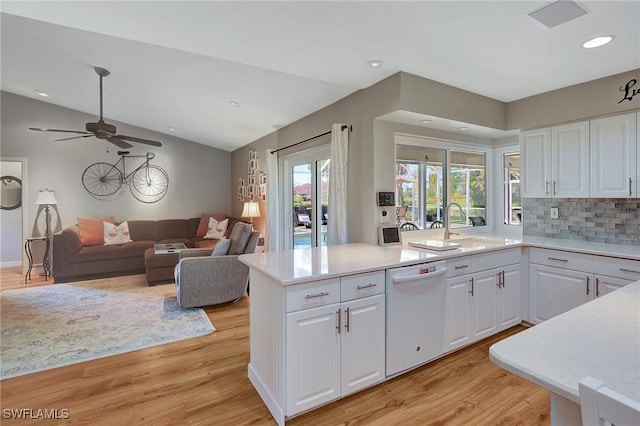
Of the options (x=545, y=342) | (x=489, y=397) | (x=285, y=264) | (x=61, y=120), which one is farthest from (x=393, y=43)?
(x=61, y=120)

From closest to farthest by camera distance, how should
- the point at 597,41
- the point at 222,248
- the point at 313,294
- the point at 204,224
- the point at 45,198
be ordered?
the point at 313,294, the point at 597,41, the point at 222,248, the point at 45,198, the point at 204,224

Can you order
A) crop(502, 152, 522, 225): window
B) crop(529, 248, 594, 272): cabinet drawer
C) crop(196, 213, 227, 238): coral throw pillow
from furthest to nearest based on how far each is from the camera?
crop(196, 213, 227, 238): coral throw pillow, crop(502, 152, 522, 225): window, crop(529, 248, 594, 272): cabinet drawer

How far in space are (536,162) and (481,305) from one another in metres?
1.72

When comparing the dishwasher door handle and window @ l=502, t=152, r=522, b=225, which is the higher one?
window @ l=502, t=152, r=522, b=225

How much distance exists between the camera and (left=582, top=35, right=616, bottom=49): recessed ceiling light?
2.19 meters

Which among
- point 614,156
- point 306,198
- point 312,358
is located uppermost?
point 614,156

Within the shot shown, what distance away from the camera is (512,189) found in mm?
3975

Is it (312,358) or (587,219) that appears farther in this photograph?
(587,219)

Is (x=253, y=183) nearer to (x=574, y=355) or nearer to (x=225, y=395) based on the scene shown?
(x=225, y=395)

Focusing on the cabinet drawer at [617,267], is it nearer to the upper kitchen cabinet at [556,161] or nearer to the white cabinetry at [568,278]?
the white cabinetry at [568,278]

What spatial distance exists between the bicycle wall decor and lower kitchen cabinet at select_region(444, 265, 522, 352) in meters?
6.27

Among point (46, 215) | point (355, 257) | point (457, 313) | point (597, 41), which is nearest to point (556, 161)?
point (597, 41)

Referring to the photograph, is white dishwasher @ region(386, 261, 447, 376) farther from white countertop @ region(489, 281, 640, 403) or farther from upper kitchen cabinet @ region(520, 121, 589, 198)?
upper kitchen cabinet @ region(520, 121, 589, 198)

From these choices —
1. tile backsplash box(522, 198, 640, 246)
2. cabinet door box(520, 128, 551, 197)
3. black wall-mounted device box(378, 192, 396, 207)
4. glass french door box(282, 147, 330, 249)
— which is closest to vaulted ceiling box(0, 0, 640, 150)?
cabinet door box(520, 128, 551, 197)
